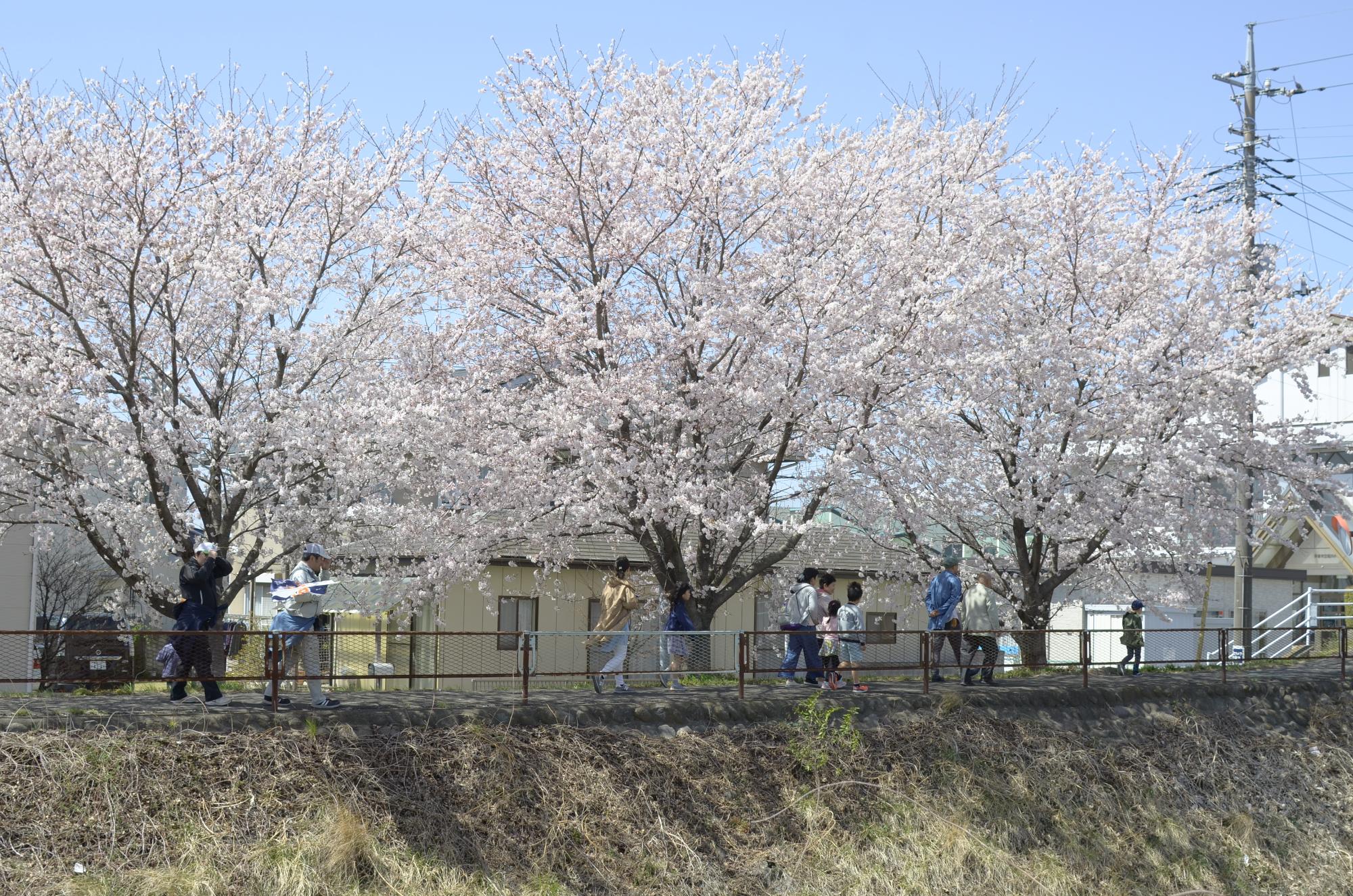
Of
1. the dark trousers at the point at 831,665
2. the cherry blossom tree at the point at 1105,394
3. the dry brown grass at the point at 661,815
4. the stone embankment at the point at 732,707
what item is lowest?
the dry brown grass at the point at 661,815

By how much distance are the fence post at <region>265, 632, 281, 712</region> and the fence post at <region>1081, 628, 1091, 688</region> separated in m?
11.5

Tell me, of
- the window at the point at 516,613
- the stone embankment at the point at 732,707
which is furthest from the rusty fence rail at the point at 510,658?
the window at the point at 516,613

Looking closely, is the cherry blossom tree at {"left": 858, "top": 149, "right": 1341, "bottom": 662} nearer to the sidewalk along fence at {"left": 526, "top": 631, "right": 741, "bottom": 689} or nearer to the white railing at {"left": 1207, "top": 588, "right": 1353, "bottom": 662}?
the sidewalk along fence at {"left": 526, "top": 631, "right": 741, "bottom": 689}

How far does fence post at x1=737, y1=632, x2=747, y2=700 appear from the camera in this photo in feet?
47.9

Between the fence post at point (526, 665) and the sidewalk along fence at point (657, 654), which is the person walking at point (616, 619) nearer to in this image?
the sidewalk along fence at point (657, 654)

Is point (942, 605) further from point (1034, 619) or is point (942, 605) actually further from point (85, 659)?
point (85, 659)

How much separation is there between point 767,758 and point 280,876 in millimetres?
5652

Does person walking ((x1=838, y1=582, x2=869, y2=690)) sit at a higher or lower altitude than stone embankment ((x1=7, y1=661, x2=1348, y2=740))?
higher

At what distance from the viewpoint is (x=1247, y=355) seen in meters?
20.3

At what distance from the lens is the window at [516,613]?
23.4 metres

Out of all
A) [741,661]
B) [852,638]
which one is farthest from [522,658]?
[852,638]

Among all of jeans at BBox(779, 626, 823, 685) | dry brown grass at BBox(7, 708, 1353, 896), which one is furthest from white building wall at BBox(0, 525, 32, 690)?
jeans at BBox(779, 626, 823, 685)

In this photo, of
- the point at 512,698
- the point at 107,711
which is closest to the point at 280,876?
the point at 107,711

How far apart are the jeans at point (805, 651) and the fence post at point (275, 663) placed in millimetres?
6496
